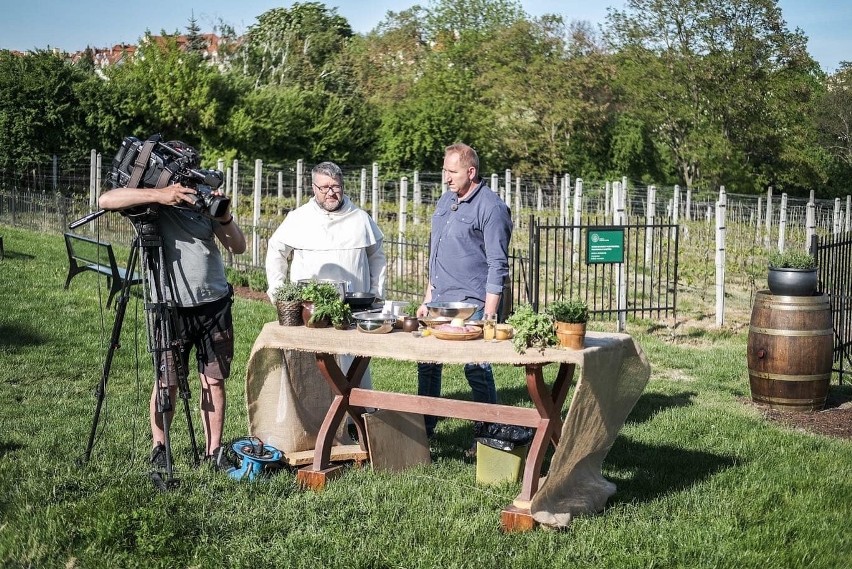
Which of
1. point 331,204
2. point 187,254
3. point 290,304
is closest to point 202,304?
point 187,254

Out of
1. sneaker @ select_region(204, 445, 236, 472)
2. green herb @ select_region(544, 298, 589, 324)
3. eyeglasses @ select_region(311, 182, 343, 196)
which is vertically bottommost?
sneaker @ select_region(204, 445, 236, 472)

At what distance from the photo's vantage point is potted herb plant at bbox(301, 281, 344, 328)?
18.3ft

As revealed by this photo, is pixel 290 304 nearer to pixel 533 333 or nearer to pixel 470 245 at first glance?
pixel 470 245

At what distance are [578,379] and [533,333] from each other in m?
0.54

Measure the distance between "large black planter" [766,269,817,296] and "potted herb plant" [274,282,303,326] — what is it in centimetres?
389

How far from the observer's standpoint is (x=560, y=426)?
539 cm

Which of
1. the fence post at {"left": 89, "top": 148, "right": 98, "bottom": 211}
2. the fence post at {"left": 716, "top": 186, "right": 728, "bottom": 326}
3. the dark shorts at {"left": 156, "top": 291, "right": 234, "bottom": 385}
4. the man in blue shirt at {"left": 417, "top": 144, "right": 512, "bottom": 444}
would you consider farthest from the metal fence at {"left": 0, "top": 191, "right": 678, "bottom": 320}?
the dark shorts at {"left": 156, "top": 291, "right": 234, "bottom": 385}

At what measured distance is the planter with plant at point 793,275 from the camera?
25.0ft

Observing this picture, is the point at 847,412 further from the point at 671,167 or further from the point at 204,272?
the point at 671,167

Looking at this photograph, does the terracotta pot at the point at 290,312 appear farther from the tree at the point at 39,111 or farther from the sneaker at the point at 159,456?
the tree at the point at 39,111

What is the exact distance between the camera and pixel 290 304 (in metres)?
5.64

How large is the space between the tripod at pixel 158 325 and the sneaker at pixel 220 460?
8.5 inches

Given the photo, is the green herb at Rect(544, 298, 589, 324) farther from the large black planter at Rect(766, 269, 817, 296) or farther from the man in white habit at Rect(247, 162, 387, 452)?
the large black planter at Rect(766, 269, 817, 296)

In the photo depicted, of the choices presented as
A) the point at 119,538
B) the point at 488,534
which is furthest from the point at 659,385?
the point at 119,538
